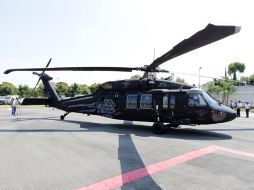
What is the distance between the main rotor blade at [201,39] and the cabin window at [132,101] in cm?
368

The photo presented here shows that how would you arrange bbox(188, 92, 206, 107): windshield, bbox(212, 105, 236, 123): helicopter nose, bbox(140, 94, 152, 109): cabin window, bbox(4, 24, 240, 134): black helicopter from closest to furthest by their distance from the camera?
bbox(212, 105, 236, 123): helicopter nose, bbox(4, 24, 240, 134): black helicopter, bbox(188, 92, 206, 107): windshield, bbox(140, 94, 152, 109): cabin window

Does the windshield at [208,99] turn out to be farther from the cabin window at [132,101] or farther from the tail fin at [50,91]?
the tail fin at [50,91]

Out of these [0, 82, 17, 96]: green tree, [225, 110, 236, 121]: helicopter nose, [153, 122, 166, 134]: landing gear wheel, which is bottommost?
[153, 122, 166, 134]: landing gear wheel

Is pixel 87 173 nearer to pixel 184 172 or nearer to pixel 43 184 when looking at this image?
pixel 43 184

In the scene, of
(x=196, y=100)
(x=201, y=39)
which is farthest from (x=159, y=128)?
(x=201, y=39)

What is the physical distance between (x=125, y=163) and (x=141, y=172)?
1.04m

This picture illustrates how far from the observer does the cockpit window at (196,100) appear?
1441cm

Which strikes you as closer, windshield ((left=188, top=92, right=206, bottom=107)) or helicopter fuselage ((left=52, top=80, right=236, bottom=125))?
helicopter fuselage ((left=52, top=80, right=236, bottom=125))

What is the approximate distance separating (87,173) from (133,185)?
138 cm

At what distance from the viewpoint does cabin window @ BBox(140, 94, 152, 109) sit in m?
15.9

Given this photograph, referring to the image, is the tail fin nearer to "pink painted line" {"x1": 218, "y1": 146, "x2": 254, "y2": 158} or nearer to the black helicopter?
the black helicopter

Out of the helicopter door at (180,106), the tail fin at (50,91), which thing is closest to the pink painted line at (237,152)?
the helicopter door at (180,106)

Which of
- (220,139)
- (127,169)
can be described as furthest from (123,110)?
(127,169)

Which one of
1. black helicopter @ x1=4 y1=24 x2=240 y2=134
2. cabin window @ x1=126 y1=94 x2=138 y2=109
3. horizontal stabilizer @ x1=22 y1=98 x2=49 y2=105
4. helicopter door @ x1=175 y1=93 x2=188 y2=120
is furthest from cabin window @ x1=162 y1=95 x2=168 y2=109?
horizontal stabilizer @ x1=22 y1=98 x2=49 y2=105
